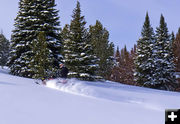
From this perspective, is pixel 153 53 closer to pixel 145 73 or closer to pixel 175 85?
pixel 145 73

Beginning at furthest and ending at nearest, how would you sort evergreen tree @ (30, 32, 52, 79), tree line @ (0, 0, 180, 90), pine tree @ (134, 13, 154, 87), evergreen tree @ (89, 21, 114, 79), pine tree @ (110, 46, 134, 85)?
pine tree @ (110, 46, 134, 85) → evergreen tree @ (89, 21, 114, 79) → pine tree @ (134, 13, 154, 87) → tree line @ (0, 0, 180, 90) → evergreen tree @ (30, 32, 52, 79)

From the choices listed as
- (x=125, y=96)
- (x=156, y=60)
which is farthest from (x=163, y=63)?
(x=125, y=96)

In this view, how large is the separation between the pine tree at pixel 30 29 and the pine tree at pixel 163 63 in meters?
16.6

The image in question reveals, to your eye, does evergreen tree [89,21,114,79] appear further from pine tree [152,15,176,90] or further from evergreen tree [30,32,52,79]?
evergreen tree [30,32,52,79]

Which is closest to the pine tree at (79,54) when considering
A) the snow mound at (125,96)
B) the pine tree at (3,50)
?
the snow mound at (125,96)

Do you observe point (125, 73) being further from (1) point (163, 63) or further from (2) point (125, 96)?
(2) point (125, 96)

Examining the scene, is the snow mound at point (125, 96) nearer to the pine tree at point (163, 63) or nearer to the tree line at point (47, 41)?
A: the tree line at point (47, 41)

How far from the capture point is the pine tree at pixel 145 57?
30.9m

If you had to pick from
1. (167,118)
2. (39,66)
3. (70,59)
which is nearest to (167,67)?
(70,59)

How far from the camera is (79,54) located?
81.0ft

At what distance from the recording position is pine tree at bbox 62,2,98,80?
24070 mm

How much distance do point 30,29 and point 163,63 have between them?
20801mm

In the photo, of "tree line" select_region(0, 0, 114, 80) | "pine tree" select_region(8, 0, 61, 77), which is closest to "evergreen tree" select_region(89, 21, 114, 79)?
"tree line" select_region(0, 0, 114, 80)

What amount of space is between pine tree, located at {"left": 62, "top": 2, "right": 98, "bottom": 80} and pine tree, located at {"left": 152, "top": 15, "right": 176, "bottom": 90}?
11335 millimetres
